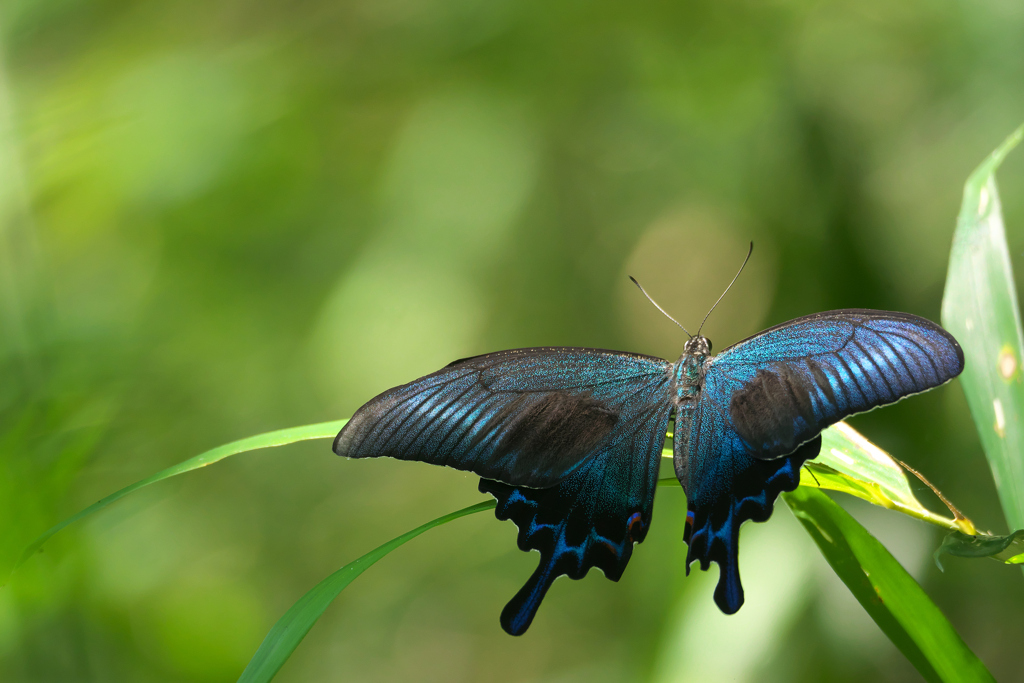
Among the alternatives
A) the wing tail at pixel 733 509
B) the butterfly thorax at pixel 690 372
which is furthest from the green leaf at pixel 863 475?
the butterfly thorax at pixel 690 372

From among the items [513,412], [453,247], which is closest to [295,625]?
[513,412]

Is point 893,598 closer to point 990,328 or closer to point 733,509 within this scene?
point 733,509

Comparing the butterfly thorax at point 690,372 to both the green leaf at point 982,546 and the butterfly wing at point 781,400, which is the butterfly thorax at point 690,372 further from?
the green leaf at point 982,546

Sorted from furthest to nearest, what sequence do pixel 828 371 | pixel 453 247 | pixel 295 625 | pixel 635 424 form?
pixel 453 247 < pixel 635 424 < pixel 828 371 < pixel 295 625

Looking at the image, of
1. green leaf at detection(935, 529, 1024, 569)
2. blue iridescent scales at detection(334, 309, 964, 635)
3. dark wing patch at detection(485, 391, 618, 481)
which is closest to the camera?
green leaf at detection(935, 529, 1024, 569)

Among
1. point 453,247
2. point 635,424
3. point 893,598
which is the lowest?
point 893,598

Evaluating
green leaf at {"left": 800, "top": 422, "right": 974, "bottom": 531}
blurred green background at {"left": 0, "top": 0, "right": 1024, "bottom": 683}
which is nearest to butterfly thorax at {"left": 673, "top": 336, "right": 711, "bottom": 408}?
green leaf at {"left": 800, "top": 422, "right": 974, "bottom": 531}

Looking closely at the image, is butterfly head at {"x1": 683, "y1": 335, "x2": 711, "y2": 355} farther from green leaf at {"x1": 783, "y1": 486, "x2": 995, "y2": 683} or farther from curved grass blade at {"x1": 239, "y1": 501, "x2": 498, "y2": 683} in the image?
curved grass blade at {"x1": 239, "y1": 501, "x2": 498, "y2": 683}
